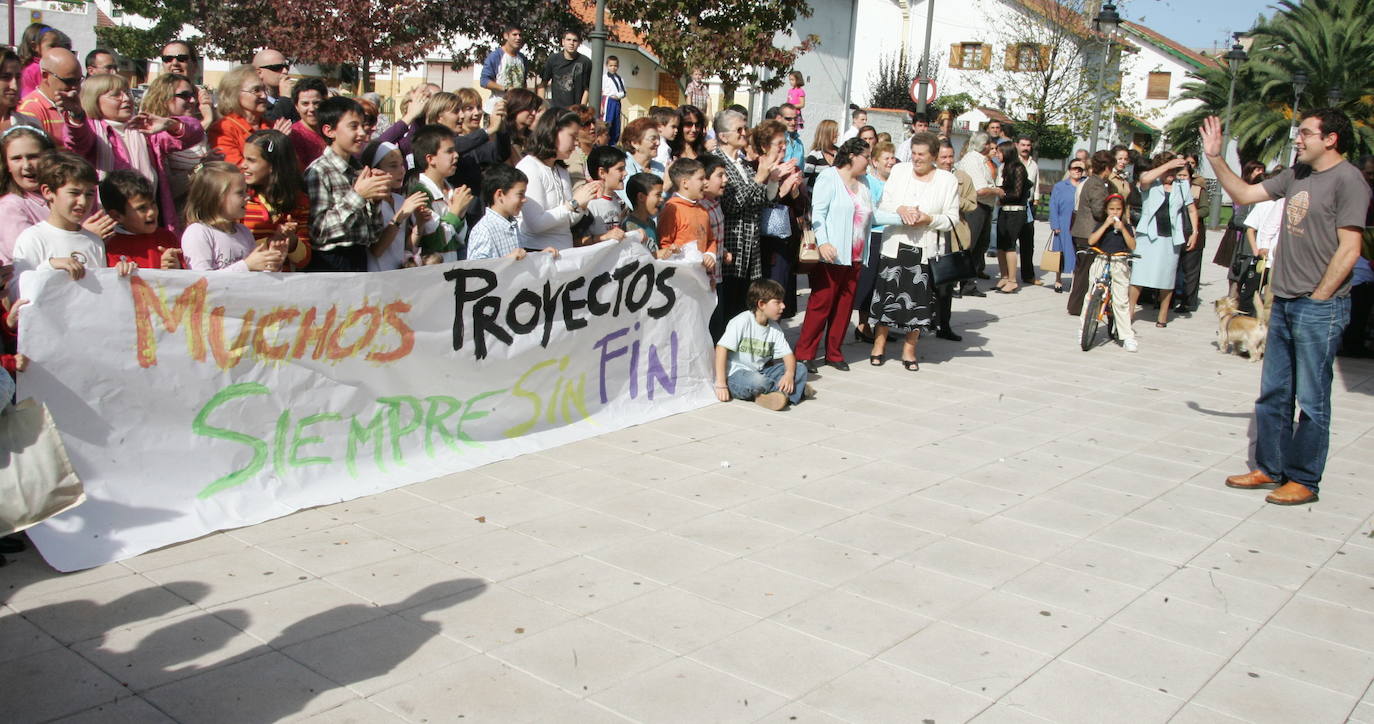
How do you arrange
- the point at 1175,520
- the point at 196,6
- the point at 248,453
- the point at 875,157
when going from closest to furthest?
the point at 248,453
the point at 1175,520
the point at 875,157
the point at 196,6

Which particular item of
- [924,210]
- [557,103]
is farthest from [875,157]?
[557,103]

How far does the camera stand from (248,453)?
5.55 m

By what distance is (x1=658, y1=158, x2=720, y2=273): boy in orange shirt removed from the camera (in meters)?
8.34

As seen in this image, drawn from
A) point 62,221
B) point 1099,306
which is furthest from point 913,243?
point 62,221

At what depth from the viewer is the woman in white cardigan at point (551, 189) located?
292 inches

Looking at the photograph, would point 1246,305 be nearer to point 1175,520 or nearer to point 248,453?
point 1175,520

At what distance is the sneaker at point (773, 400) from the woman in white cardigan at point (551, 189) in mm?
1697

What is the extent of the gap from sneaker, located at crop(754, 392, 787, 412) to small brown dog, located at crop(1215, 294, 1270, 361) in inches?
221

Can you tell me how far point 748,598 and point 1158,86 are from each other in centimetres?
5780

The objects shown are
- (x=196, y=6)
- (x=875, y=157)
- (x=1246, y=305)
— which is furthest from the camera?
(x=196, y=6)

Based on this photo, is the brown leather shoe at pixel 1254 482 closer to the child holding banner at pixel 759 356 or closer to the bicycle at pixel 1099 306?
the child holding banner at pixel 759 356

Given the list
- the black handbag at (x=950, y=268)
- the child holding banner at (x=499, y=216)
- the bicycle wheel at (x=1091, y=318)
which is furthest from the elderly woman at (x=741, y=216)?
the bicycle wheel at (x=1091, y=318)

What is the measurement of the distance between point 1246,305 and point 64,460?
37.6ft

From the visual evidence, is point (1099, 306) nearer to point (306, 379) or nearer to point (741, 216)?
point (741, 216)
